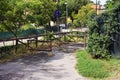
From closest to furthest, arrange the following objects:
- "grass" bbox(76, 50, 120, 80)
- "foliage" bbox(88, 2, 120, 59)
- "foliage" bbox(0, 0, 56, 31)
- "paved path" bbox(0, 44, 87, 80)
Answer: "grass" bbox(76, 50, 120, 80) → "paved path" bbox(0, 44, 87, 80) → "foliage" bbox(88, 2, 120, 59) → "foliage" bbox(0, 0, 56, 31)

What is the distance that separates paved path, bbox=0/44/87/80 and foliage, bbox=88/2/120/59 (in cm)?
134

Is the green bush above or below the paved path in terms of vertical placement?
above

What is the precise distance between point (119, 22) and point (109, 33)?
78 centimetres

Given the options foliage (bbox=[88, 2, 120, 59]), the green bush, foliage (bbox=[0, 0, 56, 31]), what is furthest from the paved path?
foliage (bbox=[0, 0, 56, 31])

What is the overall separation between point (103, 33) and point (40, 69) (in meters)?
4.40

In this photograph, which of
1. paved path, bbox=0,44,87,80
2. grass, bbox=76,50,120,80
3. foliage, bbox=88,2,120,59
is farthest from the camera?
foliage, bbox=88,2,120,59

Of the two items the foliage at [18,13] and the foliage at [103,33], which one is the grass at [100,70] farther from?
the foliage at [18,13]

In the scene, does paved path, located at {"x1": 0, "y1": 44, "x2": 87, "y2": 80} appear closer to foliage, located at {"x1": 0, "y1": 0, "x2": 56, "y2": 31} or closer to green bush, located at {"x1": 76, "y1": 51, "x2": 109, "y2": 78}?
green bush, located at {"x1": 76, "y1": 51, "x2": 109, "y2": 78}

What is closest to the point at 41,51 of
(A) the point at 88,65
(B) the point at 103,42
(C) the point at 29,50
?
(C) the point at 29,50

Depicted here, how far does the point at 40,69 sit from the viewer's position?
42.4 feet

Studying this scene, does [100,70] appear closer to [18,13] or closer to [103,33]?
[103,33]

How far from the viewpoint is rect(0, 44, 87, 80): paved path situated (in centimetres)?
1134

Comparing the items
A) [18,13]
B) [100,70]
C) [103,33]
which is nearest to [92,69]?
[100,70]

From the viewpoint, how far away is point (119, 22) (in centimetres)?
1546
